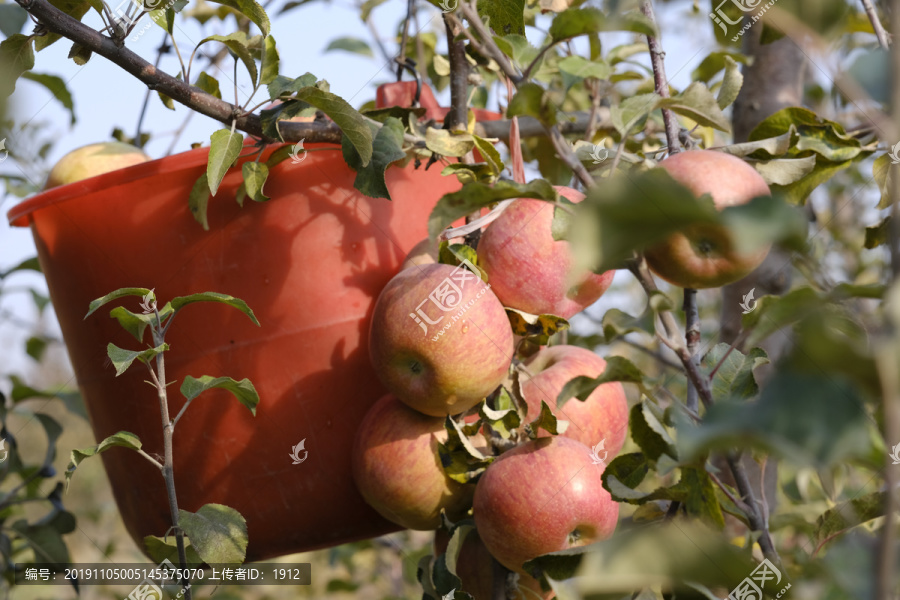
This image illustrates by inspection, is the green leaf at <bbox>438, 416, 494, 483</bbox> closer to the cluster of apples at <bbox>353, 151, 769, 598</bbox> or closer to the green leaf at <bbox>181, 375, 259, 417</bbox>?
the cluster of apples at <bbox>353, 151, 769, 598</bbox>

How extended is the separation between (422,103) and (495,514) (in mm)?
498

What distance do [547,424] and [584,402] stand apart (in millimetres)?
67

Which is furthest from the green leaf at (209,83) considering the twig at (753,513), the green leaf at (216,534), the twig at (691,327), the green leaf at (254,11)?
the twig at (753,513)

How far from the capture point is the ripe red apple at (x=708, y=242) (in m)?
0.55

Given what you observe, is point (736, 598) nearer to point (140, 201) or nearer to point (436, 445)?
point (436, 445)

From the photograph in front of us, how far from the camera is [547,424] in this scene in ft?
2.44

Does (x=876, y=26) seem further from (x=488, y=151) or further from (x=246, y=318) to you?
(x=246, y=318)

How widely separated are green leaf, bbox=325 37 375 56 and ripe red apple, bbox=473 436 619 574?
908mm

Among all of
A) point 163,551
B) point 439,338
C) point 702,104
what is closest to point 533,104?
point 702,104

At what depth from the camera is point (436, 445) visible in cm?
80

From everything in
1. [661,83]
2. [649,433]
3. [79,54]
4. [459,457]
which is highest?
[79,54]

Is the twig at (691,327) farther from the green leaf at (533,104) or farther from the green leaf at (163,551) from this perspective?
the green leaf at (163,551)

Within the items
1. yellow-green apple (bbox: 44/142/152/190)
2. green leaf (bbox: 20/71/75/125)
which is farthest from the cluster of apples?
green leaf (bbox: 20/71/75/125)

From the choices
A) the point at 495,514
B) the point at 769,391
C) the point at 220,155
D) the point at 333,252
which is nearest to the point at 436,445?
the point at 495,514
